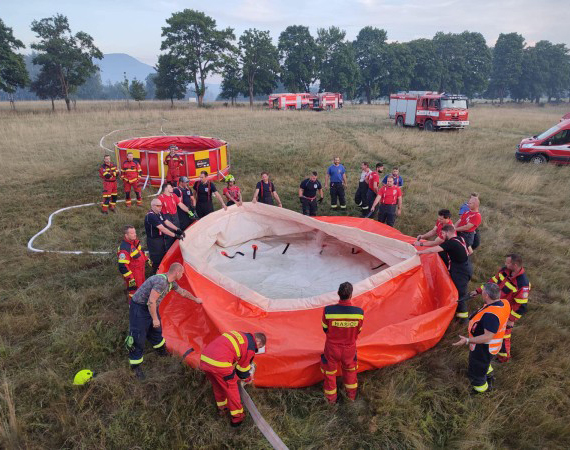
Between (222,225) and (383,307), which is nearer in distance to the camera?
(383,307)

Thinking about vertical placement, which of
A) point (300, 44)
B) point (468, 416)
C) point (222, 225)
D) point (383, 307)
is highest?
point (300, 44)

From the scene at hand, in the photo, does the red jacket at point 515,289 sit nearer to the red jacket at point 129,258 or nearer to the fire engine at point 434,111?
the red jacket at point 129,258

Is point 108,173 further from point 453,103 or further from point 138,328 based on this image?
point 453,103

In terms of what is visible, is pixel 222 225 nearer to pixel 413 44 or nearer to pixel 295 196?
pixel 295 196

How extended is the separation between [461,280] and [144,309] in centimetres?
426

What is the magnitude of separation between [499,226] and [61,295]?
9.18 metres

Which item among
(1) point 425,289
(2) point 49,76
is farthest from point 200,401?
(2) point 49,76

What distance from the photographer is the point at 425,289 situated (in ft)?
17.1

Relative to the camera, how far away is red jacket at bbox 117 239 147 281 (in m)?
5.22

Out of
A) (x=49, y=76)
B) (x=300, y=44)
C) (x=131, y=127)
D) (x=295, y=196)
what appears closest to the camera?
(x=295, y=196)

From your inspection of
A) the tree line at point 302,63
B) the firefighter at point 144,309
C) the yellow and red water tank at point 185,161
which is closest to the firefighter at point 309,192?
the yellow and red water tank at point 185,161

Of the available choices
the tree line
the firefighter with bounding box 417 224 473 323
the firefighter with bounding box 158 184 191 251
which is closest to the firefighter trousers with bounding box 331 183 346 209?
the firefighter with bounding box 158 184 191 251

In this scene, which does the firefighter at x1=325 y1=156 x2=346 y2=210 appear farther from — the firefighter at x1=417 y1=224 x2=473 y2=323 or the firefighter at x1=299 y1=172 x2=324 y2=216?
the firefighter at x1=417 y1=224 x2=473 y2=323

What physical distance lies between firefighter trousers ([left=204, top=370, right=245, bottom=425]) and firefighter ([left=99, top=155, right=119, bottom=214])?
7.35 meters
